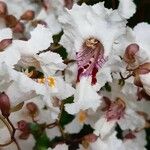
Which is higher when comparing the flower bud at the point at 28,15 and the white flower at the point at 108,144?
the flower bud at the point at 28,15

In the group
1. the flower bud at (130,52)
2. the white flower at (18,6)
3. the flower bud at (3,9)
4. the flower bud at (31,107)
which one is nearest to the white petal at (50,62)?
the flower bud at (130,52)

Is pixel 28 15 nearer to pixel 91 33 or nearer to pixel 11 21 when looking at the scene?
pixel 11 21

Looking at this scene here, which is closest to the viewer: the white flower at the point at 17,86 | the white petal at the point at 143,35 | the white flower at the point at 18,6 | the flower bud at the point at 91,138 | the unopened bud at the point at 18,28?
the white flower at the point at 17,86

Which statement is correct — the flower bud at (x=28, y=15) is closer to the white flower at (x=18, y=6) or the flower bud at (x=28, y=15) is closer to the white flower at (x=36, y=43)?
the white flower at (x=18, y=6)

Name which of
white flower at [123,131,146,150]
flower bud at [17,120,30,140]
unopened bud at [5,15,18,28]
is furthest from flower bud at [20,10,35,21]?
white flower at [123,131,146,150]

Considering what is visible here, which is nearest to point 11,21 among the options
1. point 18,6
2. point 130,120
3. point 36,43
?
point 18,6
